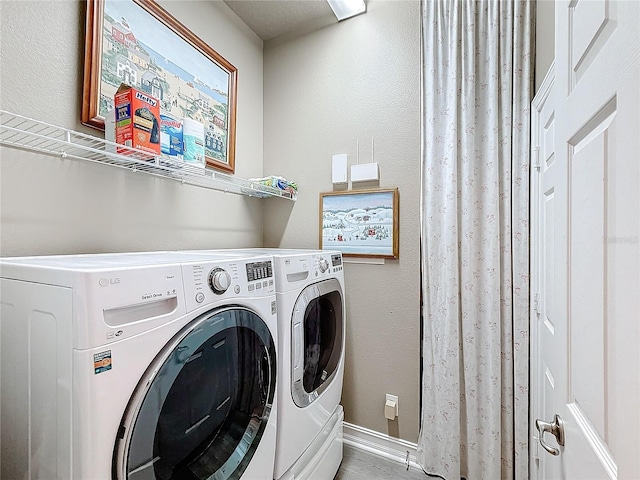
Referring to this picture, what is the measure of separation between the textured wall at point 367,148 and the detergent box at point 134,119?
1.11 meters

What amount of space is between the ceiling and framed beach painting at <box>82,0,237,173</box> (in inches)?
15.7

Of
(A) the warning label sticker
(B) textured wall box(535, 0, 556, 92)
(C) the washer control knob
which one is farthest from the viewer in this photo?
(C) the washer control knob

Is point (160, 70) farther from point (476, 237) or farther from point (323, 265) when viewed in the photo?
point (476, 237)

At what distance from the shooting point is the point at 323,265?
154cm

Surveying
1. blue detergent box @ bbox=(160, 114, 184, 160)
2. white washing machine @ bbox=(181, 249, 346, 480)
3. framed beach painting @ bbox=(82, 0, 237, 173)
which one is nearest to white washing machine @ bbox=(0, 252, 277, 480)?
white washing machine @ bbox=(181, 249, 346, 480)

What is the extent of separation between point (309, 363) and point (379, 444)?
95 cm

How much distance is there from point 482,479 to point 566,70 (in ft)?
6.21

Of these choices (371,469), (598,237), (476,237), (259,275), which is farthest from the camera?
(371,469)

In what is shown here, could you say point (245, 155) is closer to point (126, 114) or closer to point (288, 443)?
point (126, 114)

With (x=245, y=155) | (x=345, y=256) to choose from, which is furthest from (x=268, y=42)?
(x=345, y=256)

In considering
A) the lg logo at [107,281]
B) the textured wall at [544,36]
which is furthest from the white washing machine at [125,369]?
the textured wall at [544,36]

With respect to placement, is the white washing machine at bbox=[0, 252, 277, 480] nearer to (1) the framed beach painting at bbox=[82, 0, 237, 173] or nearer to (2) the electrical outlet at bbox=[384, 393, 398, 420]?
(1) the framed beach painting at bbox=[82, 0, 237, 173]

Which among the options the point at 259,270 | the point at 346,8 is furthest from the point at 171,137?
the point at 346,8

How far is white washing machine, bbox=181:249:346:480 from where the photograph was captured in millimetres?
1217
